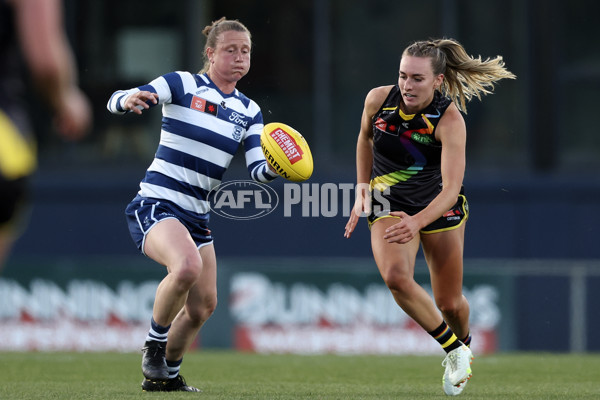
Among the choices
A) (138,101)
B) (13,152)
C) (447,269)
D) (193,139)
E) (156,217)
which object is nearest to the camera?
(13,152)

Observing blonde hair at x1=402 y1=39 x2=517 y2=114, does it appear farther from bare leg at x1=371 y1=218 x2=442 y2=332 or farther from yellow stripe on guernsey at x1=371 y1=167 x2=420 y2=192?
bare leg at x1=371 y1=218 x2=442 y2=332

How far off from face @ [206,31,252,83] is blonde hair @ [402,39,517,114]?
97cm

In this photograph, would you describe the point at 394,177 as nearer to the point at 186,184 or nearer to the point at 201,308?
the point at 186,184

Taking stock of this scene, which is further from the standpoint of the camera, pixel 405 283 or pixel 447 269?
pixel 447 269

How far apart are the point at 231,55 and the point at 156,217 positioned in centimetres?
108

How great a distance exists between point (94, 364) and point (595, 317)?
20.4ft

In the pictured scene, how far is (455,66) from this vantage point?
261 inches

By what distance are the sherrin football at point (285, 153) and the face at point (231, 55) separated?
0.39 metres

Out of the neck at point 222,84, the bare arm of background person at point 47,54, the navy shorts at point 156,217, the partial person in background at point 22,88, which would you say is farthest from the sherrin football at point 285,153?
the bare arm of background person at point 47,54

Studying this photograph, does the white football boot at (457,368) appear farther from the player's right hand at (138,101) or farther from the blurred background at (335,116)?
the blurred background at (335,116)

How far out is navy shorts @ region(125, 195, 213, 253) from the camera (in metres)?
6.33

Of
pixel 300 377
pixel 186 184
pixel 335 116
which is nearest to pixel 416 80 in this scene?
pixel 186 184

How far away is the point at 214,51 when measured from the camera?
6.62 metres

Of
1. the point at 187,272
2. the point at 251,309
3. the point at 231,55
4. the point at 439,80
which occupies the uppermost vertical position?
the point at 231,55
